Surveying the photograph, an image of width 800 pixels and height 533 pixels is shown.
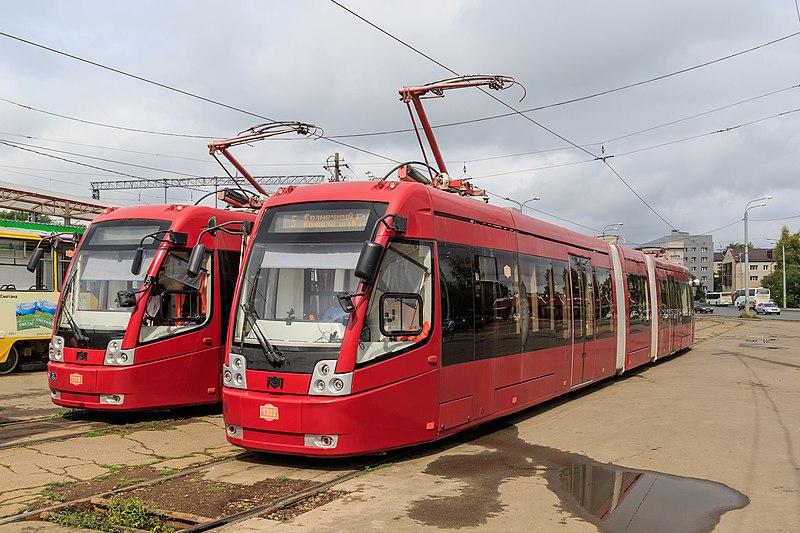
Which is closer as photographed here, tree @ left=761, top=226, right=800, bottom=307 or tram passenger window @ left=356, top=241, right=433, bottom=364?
tram passenger window @ left=356, top=241, right=433, bottom=364

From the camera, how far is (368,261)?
296 inches

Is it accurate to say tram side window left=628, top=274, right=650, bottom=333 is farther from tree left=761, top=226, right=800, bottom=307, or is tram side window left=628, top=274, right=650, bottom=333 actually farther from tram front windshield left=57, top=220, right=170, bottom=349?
tree left=761, top=226, right=800, bottom=307

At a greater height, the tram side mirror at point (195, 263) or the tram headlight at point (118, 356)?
the tram side mirror at point (195, 263)

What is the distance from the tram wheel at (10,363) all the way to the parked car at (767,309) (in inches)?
A: 2771

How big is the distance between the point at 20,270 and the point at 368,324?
14.4 metres

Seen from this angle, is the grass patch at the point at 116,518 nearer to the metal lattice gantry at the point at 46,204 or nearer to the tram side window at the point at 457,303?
the tram side window at the point at 457,303

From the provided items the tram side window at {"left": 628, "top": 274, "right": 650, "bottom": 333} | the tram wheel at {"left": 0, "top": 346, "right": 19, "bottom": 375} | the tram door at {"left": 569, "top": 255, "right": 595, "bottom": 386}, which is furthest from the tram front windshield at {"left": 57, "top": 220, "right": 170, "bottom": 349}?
the tram side window at {"left": 628, "top": 274, "right": 650, "bottom": 333}

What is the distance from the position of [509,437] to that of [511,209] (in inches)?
155

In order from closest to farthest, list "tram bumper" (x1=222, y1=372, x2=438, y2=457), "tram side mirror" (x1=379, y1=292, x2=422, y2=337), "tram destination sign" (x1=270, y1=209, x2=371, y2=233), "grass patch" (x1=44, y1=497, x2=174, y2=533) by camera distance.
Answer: "grass patch" (x1=44, y1=497, x2=174, y2=533), "tram bumper" (x1=222, y1=372, x2=438, y2=457), "tram side mirror" (x1=379, y1=292, x2=422, y2=337), "tram destination sign" (x1=270, y1=209, x2=371, y2=233)

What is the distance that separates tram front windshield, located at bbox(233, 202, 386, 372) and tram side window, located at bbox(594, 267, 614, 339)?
8554mm

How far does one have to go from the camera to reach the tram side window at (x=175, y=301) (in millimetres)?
11016

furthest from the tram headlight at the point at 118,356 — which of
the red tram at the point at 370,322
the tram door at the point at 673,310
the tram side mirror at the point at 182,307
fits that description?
the tram door at the point at 673,310

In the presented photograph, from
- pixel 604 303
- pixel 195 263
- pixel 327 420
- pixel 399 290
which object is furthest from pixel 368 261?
pixel 604 303

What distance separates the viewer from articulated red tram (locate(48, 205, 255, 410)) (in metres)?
10.7
